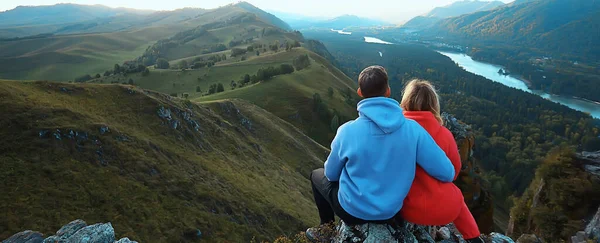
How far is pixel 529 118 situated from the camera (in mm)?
167000

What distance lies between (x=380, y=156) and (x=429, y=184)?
120 centimetres

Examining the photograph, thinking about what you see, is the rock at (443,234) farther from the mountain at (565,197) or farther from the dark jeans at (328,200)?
the mountain at (565,197)

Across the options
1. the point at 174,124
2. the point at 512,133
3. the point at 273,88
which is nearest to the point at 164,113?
the point at 174,124

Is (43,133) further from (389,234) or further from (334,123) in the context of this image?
(334,123)

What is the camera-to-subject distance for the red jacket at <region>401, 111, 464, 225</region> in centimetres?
625

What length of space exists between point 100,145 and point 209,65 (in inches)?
4258

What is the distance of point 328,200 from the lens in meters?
7.46

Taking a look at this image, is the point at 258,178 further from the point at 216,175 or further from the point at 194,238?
the point at 194,238

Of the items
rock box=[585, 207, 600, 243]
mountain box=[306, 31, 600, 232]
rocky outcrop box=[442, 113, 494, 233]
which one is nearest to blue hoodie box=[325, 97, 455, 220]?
rock box=[585, 207, 600, 243]

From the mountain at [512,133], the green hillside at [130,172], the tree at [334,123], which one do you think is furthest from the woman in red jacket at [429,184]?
the tree at [334,123]

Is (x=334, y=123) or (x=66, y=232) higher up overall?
(x=66, y=232)

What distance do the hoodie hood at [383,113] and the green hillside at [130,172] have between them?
18.2m

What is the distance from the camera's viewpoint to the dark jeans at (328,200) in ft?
23.0

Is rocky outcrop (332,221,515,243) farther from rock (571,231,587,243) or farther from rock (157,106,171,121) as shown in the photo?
rock (157,106,171,121)
